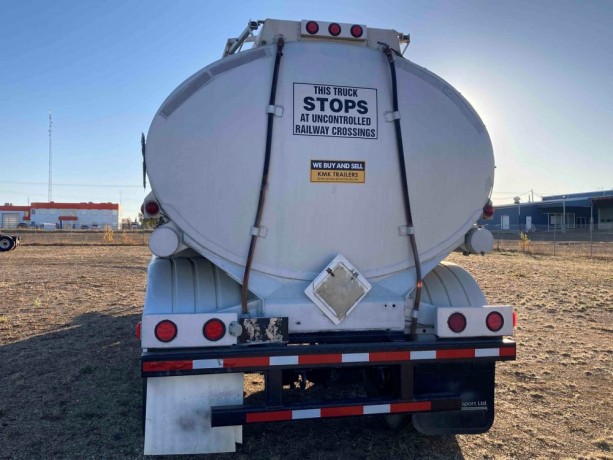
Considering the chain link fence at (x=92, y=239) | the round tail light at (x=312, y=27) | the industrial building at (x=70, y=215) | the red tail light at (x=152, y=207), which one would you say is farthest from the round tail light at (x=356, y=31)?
the industrial building at (x=70, y=215)

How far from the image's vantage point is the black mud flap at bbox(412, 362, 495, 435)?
3.67 meters

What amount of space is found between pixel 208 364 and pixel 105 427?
188 centimetres

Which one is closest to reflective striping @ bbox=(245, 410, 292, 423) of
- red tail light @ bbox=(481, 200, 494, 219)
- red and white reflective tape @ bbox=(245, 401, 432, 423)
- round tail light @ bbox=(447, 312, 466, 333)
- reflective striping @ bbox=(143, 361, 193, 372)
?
red and white reflective tape @ bbox=(245, 401, 432, 423)

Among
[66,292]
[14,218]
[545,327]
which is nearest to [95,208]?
[14,218]

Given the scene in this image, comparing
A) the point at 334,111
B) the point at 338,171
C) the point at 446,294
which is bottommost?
the point at 446,294

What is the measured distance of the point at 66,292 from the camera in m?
11.9

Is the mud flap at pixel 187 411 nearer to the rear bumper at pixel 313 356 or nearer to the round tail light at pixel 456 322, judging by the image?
the rear bumper at pixel 313 356

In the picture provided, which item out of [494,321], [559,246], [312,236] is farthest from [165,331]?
[559,246]

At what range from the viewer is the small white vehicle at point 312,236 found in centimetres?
332

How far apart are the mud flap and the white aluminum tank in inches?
30.7

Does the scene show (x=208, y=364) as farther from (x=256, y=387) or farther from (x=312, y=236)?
(x=256, y=387)

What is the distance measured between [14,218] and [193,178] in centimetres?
10528

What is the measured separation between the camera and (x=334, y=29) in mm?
3750

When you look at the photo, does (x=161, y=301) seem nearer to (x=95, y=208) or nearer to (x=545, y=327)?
(x=545, y=327)
